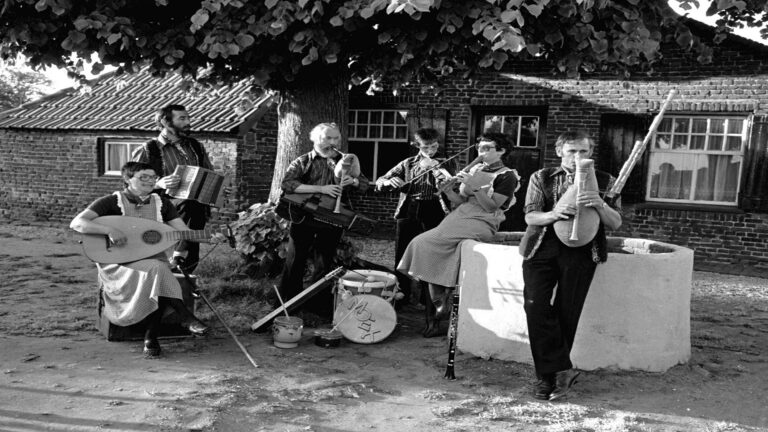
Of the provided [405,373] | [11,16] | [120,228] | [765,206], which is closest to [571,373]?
[405,373]

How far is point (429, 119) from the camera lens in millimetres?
12891

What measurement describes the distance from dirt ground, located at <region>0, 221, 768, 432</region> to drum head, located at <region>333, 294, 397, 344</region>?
0.30 feet

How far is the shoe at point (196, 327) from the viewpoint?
5.61 m

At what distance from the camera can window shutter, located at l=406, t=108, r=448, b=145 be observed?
12.8 m

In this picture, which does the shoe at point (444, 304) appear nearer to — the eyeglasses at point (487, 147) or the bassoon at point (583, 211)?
the eyeglasses at point (487, 147)

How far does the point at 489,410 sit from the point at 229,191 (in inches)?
361

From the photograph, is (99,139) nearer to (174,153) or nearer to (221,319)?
(174,153)

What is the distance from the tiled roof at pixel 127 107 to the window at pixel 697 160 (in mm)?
7027

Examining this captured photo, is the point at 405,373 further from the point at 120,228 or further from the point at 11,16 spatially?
the point at 11,16

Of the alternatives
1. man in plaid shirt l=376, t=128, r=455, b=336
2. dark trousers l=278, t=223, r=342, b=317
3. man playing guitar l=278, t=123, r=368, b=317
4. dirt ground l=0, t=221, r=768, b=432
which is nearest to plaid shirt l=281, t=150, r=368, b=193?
man playing guitar l=278, t=123, r=368, b=317

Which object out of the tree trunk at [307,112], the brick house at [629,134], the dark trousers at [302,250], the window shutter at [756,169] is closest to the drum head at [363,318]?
the dark trousers at [302,250]

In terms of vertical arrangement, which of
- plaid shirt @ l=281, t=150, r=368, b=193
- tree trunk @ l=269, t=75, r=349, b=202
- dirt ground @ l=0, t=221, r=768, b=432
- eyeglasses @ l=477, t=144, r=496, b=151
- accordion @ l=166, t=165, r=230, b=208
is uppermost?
tree trunk @ l=269, t=75, r=349, b=202

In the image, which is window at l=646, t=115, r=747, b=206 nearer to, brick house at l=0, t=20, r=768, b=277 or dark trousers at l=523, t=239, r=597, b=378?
brick house at l=0, t=20, r=768, b=277

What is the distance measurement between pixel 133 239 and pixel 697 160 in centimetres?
937
